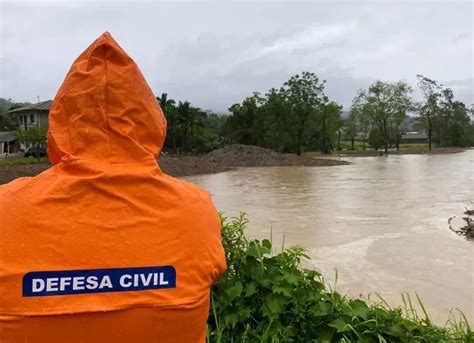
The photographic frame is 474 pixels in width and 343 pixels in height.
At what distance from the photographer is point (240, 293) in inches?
88.4

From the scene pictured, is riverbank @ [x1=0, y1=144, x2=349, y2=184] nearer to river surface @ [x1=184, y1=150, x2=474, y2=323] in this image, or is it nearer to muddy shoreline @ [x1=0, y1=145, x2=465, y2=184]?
muddy shoreline @ [x1=0, y1=145, x2=465, y2=184]

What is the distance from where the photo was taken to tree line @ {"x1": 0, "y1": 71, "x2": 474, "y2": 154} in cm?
3706

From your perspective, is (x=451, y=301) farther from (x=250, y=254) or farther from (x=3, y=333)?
(x=3, y=333)

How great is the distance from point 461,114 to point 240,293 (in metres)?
55.8

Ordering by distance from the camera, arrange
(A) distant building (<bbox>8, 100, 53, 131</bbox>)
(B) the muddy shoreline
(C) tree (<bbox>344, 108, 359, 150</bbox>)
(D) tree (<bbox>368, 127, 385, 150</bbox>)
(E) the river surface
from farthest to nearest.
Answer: (C) tree (<bbox>344, 108, 359, 150</bbox>)
(D) tree (<bbox>368, 127, 385, 150</bbox>)
(A) distant building (<bbox>8, 100, 53, 131</bbox>)
(B) the muddy shoreline
(E) the river surface

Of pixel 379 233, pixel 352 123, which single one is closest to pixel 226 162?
pixel 379 233

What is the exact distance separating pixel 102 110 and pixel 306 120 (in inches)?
1453

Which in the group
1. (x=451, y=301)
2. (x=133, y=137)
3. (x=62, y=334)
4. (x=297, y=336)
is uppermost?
(x=133, y=137)

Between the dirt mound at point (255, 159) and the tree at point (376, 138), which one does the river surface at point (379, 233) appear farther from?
the tree at point (376, 138)

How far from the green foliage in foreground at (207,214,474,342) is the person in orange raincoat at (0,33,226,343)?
1.03 metres

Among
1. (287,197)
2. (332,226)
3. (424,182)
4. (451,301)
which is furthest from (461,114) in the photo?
(451,301)

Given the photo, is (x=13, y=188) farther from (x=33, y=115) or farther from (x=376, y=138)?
(x=376, y=138)

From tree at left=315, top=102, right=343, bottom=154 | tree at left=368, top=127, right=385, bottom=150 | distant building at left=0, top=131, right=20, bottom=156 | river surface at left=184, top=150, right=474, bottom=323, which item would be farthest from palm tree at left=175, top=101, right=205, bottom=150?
river surface at left=184, top=150, right=474, bottom=323

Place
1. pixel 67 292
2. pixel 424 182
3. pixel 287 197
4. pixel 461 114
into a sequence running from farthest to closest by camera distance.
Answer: pixel 461 114 < pixel 424 182 < pixel 287 197 < pixel 67 292
